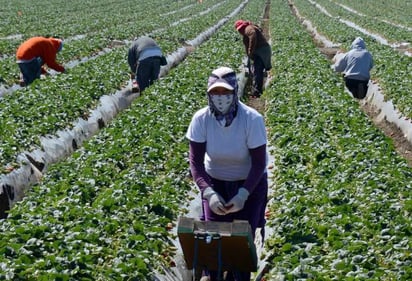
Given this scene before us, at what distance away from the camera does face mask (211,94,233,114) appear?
534cm

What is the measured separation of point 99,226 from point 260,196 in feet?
6.05

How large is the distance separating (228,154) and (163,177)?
9.89 ft

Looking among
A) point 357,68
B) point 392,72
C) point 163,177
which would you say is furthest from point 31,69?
point 392,72

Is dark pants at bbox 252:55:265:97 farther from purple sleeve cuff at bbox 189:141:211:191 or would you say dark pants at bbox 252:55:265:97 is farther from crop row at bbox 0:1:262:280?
purple sleeve cuff at bbox 189:141:211:191

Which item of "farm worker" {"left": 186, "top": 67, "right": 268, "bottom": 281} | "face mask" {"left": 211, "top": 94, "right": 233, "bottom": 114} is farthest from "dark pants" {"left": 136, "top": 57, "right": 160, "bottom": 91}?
"face mask" {"left": 211, "top": 94, "right": 233, "bottom": 114}

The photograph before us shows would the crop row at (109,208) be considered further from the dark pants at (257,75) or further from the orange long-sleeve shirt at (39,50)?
the dark pants at (257,75)

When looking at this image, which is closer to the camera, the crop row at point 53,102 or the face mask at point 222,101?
the face mask at point 222,101

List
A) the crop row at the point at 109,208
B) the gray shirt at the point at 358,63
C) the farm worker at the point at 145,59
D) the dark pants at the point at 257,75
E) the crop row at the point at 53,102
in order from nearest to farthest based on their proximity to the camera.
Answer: the crop row at the point at 109,208
the crop row at the point at 53,102
the farm worker at the point at 145,59
the gray shirt at the point at 358,63
the dark pants at the point at 257,75

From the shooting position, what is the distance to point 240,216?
5824 millimetres

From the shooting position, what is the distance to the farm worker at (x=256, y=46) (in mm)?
15023

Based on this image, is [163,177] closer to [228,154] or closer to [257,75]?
[228,154]

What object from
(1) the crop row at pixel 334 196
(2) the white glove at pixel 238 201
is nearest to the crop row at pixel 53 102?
(1) the crop row at pixel 334 196

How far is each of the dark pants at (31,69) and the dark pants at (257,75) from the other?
538cm

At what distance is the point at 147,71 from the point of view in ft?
46.0
